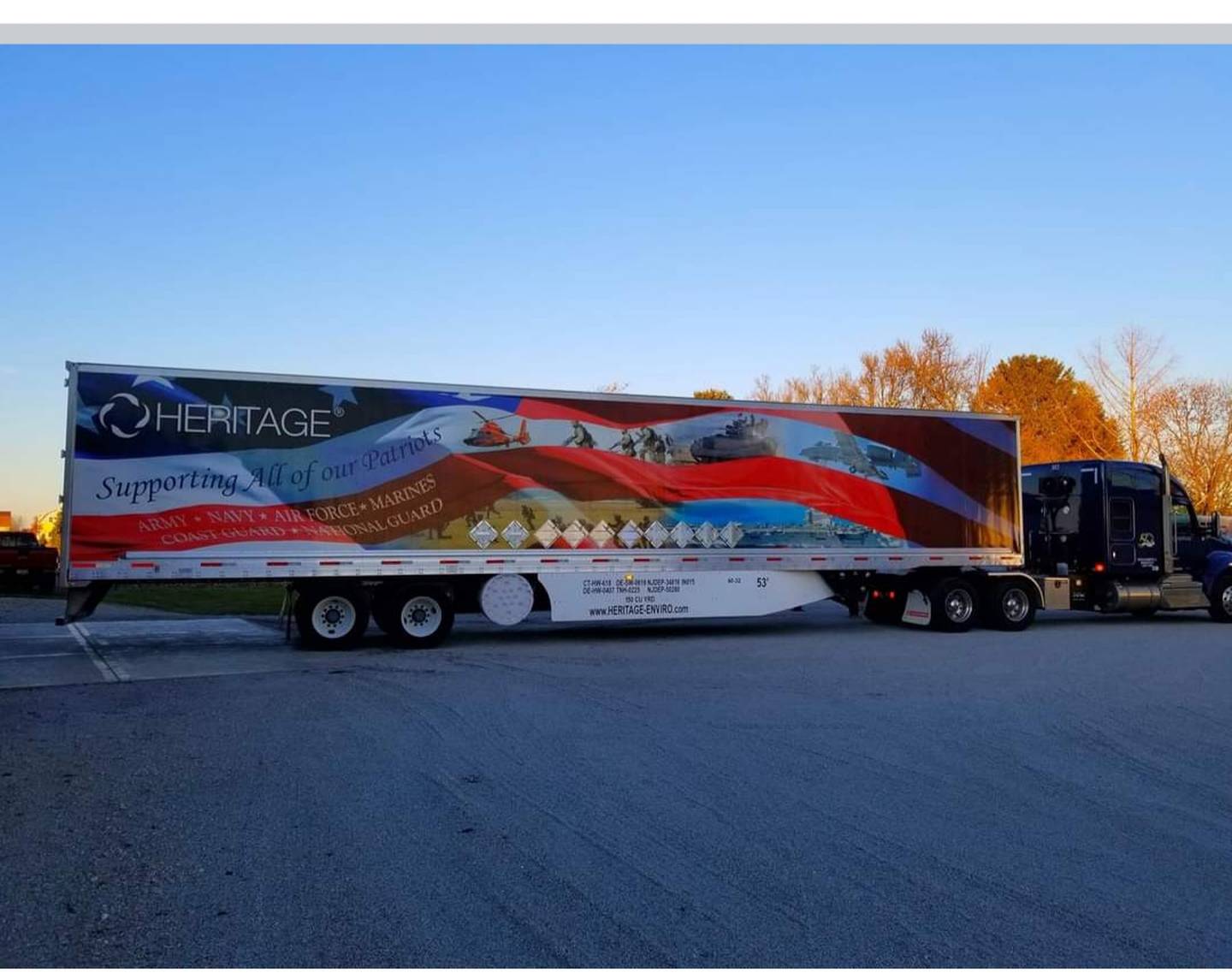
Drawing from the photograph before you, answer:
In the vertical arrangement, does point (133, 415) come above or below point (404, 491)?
above

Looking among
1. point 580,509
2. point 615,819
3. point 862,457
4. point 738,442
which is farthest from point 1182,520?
point 615,819

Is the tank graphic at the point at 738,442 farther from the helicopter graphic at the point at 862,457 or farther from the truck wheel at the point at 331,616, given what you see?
the truck wheel at the point at 331,616

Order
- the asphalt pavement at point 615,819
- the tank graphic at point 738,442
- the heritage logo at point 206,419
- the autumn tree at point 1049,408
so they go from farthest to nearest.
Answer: the autumn tree at point 1049,408 < the tank graphic at point 738,442 < the heritage logo at point 206,419 < the asphalt pavement at point 615,819

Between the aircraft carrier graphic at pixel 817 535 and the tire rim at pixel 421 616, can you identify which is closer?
the tire rim at pixel 421 616

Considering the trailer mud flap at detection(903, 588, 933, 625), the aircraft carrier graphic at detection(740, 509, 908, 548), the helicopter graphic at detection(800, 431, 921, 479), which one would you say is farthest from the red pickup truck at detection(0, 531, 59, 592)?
the trailer mud flap at detection(903, 588, 933, 625)

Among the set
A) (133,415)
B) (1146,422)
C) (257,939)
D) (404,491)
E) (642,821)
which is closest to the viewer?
(257,939)

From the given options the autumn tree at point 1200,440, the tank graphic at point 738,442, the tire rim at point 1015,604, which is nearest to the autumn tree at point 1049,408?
the autumn tree at point 1200,440

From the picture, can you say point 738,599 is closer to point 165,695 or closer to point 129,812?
point 165,695

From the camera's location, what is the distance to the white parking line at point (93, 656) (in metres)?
12.6

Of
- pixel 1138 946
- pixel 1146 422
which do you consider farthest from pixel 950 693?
pixel 1146 422

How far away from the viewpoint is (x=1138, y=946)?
443cm

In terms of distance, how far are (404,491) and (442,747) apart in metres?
7.68

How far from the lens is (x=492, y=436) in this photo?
1609 centimetres

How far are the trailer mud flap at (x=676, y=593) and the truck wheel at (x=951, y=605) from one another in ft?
7.49
